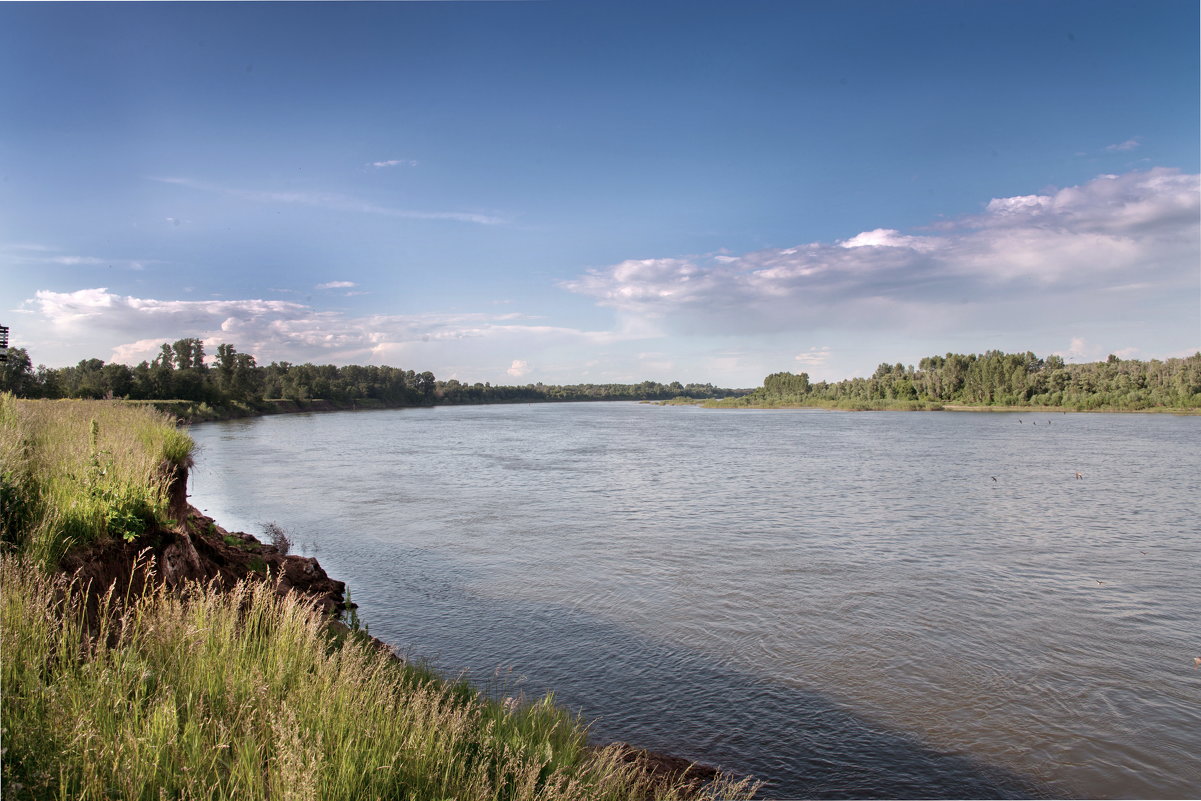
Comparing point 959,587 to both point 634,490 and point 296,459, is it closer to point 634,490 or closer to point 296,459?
point 634,490

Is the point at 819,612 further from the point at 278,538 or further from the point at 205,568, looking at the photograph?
the point at 278,538

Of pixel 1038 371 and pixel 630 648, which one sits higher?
pixel 1038 371

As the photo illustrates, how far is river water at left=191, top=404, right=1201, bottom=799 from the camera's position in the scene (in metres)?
8.63

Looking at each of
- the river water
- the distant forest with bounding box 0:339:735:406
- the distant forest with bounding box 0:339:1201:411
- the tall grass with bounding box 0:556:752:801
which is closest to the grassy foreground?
the tall grass with bounding box 0:556:752:801

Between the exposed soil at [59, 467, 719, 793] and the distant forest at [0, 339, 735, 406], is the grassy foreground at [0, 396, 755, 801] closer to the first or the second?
the exposed soil at [59, 467, 719, 793]

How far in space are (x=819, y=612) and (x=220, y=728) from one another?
1176cm

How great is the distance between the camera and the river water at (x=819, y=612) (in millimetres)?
8633

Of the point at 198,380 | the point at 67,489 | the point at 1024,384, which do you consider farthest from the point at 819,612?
the point at 1024,384

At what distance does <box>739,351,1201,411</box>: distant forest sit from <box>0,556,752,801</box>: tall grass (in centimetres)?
15633

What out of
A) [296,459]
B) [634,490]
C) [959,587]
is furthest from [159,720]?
[296,459]

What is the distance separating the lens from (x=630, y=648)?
38.4 ft

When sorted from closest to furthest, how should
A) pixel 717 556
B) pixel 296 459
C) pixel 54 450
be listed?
1. pixel 54 450
2. pixel 717 556
3. pixel 296 459

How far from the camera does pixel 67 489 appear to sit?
8445 millimetres

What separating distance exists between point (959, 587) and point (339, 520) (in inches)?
756
